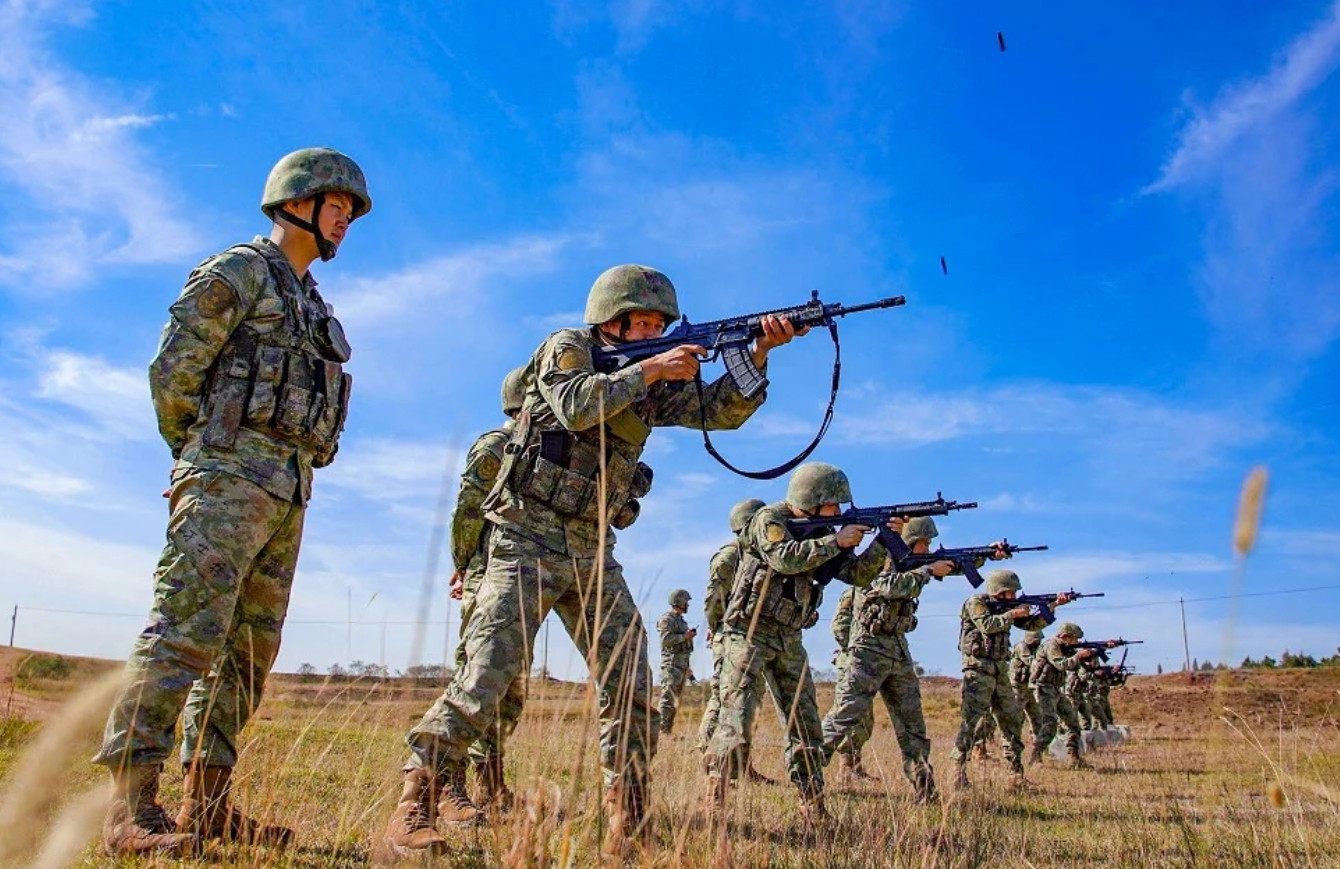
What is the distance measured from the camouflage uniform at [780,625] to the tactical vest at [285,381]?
362 cm

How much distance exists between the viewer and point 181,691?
12.1 feet

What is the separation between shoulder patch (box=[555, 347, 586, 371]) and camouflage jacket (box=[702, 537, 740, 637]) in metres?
5.87

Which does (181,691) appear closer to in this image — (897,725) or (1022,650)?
(897,725)

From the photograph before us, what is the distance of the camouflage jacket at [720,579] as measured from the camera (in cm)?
1044

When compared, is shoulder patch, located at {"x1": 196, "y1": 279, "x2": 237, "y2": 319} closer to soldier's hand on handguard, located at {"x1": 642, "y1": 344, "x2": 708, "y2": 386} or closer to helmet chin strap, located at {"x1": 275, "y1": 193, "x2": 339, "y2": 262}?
helmet chin strap, located at {"x1": 275, "y1": 193, "x2": 339, "y2": 262}

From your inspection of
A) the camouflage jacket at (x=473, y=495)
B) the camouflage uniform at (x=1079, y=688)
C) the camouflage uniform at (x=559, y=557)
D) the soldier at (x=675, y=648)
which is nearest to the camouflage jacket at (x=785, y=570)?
the camouflage jacket at (x=473, y=495)

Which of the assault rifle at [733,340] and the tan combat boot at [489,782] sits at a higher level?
the assault rifle at [733,340]

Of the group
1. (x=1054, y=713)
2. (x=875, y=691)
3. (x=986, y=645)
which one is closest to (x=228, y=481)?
(x=875, y=691)

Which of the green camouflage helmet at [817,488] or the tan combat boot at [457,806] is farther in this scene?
the green camouflage helmet at [817,488]

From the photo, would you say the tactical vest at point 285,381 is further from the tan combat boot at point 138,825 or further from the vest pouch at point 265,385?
the tan combat boot at point 138,825

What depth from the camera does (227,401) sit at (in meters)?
4.05

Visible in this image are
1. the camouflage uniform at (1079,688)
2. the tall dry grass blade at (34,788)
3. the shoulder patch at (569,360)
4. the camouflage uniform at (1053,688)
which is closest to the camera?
the tall dry grass blade at (34,788)

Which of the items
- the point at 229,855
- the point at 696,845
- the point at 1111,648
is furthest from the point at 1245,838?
the point at 1111,648

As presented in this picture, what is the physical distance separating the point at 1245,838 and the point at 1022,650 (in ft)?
38.2
